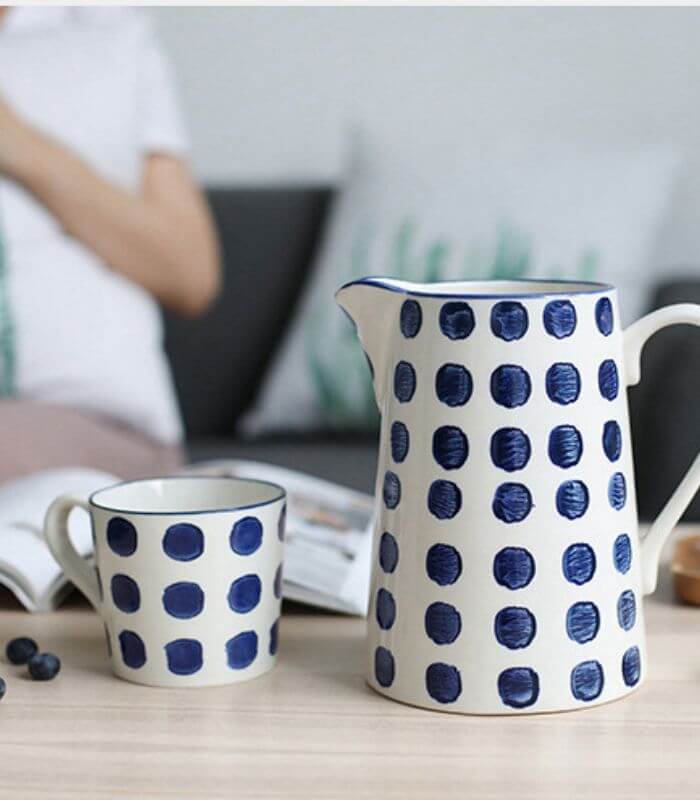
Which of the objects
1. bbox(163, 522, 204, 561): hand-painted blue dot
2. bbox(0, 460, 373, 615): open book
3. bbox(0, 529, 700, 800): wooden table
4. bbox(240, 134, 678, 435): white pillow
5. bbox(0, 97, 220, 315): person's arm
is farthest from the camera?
bbox(240, 134, 678, 435): white pillow

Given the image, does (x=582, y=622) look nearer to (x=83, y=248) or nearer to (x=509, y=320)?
(x=509, y=320)

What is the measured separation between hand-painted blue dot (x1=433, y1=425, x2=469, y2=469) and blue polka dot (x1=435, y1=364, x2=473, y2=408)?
1 cm

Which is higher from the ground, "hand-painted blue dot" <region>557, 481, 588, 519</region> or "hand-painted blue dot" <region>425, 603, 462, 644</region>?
"hand-painted blue dot" <region>557, 481, 588, 519</region>

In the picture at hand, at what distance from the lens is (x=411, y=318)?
0.62 meters

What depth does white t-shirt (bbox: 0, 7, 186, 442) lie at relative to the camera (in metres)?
1.73

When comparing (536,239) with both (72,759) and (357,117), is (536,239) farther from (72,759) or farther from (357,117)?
(72,759)

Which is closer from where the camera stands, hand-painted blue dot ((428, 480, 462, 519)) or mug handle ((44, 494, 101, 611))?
hand-painted blue dot ((428, 480, 462, 519))

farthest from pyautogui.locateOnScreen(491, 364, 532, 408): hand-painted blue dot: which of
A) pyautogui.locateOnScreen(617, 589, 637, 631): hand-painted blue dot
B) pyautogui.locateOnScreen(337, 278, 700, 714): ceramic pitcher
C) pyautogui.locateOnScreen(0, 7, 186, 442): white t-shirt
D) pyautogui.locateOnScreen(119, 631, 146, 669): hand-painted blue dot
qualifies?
pyautogui.locateOnScreen(0, 7, 186, 442): white t-shirt

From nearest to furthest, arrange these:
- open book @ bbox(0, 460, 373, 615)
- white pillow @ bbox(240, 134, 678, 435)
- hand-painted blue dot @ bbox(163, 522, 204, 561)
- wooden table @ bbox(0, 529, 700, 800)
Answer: wooden table @ bbox(0, 529, 700, 800)
hand-painted blue dot @ bbox(163, 522, 204, 561)
open book @ bbox(0, 460, 373, 615)
white pillow @ bbox(240, 134, 678, 435)

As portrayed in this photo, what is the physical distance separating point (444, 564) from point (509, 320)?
0.11 metres

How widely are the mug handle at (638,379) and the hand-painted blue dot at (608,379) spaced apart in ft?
0.04

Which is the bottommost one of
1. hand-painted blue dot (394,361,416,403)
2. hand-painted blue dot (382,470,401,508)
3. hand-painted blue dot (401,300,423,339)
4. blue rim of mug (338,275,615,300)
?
hand-painted blue dot (382,470,401,508)

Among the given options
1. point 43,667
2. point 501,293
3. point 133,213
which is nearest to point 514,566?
point 501,293

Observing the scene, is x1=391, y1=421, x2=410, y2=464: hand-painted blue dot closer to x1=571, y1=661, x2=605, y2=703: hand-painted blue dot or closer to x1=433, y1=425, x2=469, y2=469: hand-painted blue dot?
x1=433, y1=425, x2=469, y2=469: hand-painted blue dot
